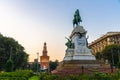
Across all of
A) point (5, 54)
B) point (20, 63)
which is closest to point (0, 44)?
point (5, 54)

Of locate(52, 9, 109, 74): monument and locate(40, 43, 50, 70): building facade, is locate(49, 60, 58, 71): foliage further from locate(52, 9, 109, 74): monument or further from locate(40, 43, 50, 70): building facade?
locate(52, 9, 109, 74): monument

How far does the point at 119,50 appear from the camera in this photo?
88875mm

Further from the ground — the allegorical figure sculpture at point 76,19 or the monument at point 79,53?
the allegorical figure sculpture at point 76,19

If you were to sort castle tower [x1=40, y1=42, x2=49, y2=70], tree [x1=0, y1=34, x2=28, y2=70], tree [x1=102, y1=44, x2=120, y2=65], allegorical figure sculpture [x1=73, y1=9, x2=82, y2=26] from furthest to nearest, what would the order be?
castle tower [x1=40, y1=42, x2=49, y2=70] < tree [x1=102, y1=44, x2=120, y2=65] < tree [x1=0, y1=34, x2=28, y2=70] < allegorical figure sculpture [x1=73, y1=9, x2=82, y2=26]

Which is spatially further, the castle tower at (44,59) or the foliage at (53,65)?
the castle tower at (44,59)

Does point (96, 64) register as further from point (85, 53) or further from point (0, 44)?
point (0, 44)

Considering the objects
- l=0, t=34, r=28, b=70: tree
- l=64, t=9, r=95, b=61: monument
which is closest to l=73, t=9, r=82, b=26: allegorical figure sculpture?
l=64, t=9, r=95, b=61: monument

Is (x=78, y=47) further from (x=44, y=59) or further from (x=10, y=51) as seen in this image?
(x=44, y=59)

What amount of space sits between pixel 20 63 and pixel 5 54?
8016 millimetres

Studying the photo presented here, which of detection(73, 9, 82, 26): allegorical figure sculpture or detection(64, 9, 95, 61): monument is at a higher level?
detection(73, 9, 82, 26): allegorical figure sculpture

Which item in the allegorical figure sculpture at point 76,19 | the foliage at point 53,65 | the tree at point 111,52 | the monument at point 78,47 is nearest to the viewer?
the monument at point 78,47

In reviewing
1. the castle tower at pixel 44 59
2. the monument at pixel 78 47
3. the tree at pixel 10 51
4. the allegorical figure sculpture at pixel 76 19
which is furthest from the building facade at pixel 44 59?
the monument at pixel 78 47

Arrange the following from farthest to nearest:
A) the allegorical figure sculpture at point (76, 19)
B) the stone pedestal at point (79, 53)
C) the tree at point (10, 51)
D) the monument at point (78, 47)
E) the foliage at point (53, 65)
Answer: the foliage at point (53, 65) < the tree at point (10, 51) < the allegorical figure sculpture at point (76, 19) < the monument at point (78, 47) < the stone pedestal at point (79, 53)

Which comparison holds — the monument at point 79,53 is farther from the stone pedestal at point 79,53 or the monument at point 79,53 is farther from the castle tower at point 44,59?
the castle tower at point 44,59
